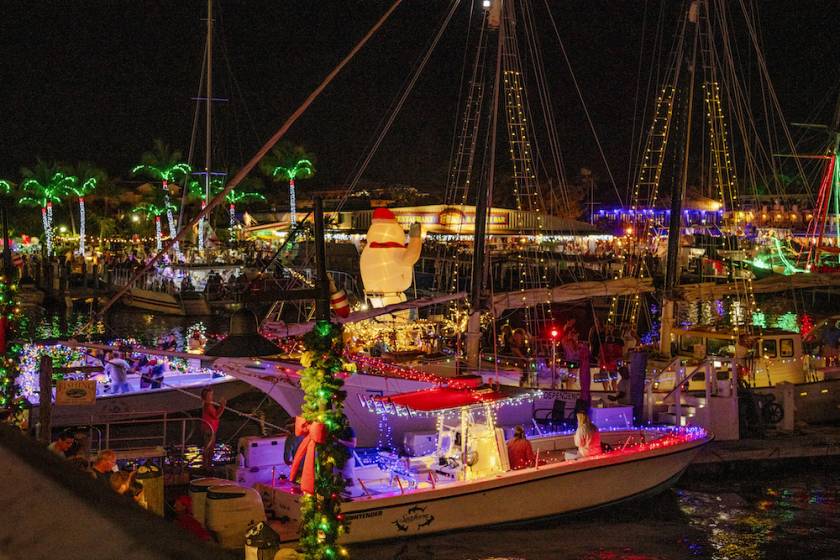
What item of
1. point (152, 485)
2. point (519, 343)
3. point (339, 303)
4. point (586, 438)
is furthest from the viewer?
point (519, 343)

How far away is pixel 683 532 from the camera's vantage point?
1616cm

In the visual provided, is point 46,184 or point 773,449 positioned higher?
point 46,184

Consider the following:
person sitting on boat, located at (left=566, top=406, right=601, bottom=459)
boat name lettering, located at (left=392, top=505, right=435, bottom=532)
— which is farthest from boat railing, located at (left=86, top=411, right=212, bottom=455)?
person sitting on boat, located at (left=566, top=406, right=601, bottom=459)

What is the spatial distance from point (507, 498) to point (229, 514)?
16.4 feet

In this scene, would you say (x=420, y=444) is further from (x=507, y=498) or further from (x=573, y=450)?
(x=573, y=450)

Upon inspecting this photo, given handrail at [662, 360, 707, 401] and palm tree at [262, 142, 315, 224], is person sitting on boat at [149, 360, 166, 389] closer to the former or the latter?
handrail at [662, 360, 707, 401]

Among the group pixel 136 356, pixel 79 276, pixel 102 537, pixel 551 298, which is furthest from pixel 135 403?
pixel 79 276

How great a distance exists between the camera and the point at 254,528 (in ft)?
26.9

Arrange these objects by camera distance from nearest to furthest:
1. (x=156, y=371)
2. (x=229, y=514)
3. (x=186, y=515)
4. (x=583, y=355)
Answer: (x=186, y=515), (x=229, y=514), (x=583, y=355), (x=156, y=371)

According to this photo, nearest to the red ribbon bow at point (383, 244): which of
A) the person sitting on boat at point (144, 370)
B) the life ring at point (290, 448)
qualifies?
the person sitting on boat at point (144, 370)

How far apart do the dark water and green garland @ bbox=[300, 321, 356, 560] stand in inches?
241

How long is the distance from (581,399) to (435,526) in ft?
20.3

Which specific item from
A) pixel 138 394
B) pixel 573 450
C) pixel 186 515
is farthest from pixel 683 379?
pixel 138 394

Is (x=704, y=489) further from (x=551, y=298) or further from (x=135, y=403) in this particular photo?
(x=135, y=403)
